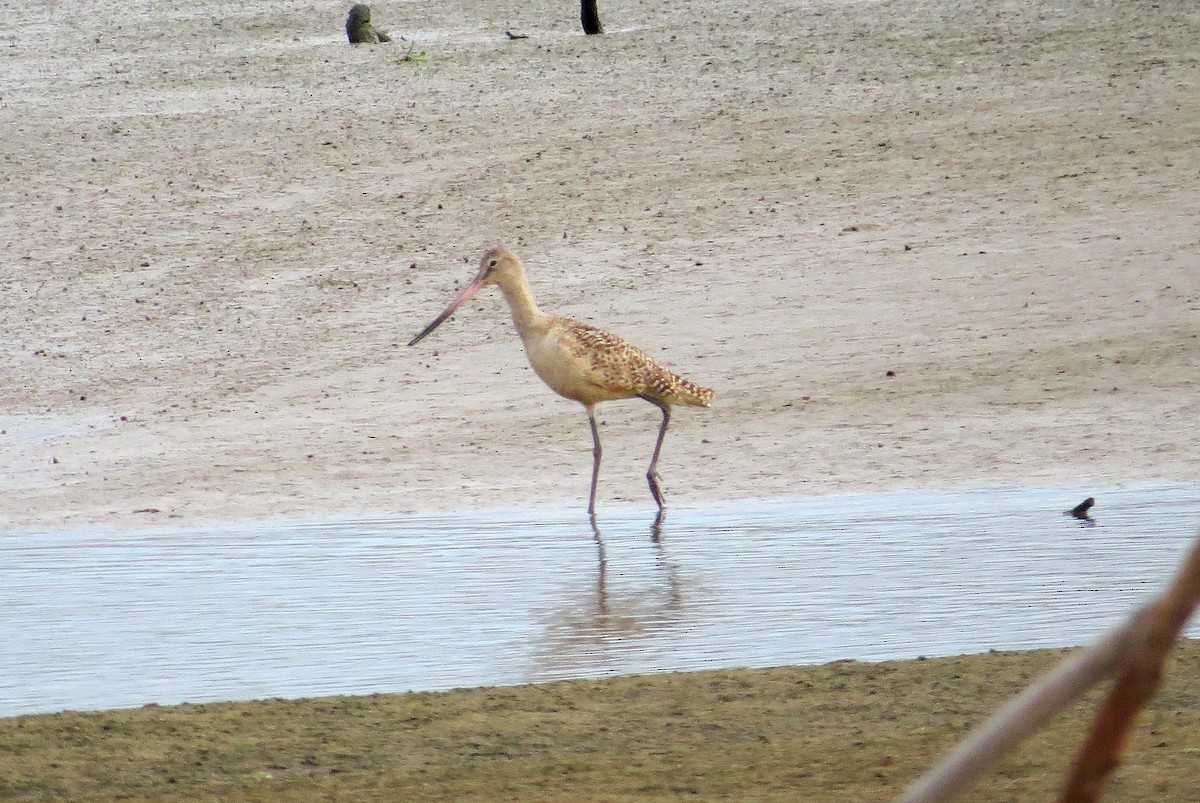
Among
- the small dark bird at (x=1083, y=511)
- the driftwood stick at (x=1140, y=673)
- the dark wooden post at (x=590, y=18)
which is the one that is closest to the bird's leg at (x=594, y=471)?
the small dark bird at (x=1083, y=511)

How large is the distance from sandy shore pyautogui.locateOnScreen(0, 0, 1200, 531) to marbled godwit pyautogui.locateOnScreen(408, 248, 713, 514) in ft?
1.04

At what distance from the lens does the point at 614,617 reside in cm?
645

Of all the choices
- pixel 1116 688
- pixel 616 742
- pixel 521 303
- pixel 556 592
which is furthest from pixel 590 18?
pixel 1116 688

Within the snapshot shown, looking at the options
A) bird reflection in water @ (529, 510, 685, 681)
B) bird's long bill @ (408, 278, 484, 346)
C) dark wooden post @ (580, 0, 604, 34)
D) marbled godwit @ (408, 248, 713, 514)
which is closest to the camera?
bird reflection in water @ (529, 510, 685, 681)

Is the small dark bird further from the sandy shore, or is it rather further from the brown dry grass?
the brown dry grass

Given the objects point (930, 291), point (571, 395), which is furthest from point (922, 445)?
point (930, 291)

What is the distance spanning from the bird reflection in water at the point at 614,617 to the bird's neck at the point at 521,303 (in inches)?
64.8

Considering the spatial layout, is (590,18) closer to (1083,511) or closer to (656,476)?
(656,476)

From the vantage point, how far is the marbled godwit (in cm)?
888

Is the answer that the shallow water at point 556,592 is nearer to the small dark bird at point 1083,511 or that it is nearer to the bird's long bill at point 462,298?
the small dark bird at point 1083,511

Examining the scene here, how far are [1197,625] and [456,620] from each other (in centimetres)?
223

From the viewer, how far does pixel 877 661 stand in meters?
5.62

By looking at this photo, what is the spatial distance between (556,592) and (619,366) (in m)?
2.20

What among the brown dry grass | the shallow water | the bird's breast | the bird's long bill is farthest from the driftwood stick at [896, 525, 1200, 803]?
the bird's long bill
